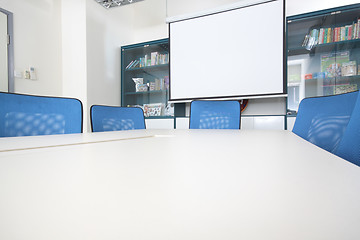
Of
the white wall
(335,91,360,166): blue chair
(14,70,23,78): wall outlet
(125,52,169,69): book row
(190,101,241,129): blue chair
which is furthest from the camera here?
(125,52,169,69): book row

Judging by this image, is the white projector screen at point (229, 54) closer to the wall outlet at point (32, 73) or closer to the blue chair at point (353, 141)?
the wall outlet at point (32, 73)

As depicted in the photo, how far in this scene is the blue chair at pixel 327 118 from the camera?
0.81 metres

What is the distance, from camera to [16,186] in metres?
0.16

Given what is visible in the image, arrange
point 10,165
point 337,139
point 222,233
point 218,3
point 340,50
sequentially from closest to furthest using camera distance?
point 222,233, point 10,165, point 337,139, point 340,50, point 218,3

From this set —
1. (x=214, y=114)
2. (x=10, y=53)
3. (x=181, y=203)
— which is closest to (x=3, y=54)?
(x=10, y=53)

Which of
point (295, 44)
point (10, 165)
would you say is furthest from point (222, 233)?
A: point (295, 44)

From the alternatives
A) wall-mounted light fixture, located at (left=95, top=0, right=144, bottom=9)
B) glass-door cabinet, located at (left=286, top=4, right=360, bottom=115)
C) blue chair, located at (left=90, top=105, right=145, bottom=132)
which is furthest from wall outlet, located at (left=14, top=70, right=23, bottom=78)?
glass-door cabinet, located at (left=286, top=4, right=360, bottom=115)

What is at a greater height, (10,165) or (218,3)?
(218,3)

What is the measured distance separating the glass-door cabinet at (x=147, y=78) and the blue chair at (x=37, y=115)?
6.61 feet

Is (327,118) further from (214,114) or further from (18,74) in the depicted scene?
(18,74)

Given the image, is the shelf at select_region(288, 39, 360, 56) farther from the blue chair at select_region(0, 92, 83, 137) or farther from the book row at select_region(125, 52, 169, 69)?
the blue chair at select_region(0, 92, 83, 137)

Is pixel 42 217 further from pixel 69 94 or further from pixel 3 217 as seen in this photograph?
pixel 69 94

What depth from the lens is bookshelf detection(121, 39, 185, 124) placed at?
3217 mm

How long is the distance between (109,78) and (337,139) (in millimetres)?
2961
